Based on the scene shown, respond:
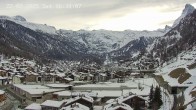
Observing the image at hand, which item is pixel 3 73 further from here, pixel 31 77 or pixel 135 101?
pixel 135 101

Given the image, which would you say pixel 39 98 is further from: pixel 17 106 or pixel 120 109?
pixel 120 109

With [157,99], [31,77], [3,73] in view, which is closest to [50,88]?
[31,77]

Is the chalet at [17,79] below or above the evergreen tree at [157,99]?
below

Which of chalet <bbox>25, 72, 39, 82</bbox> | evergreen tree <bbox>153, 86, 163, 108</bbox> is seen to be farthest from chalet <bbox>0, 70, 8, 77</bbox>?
evergreen tree <bbox>153, 86, 163, 108</bbox>

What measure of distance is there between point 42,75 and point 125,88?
3651 centimetres

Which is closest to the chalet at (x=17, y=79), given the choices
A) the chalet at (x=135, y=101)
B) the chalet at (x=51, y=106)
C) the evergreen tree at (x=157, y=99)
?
the chalet at (x=51, y=106)

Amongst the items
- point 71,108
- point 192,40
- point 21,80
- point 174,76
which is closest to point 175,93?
point 174,76

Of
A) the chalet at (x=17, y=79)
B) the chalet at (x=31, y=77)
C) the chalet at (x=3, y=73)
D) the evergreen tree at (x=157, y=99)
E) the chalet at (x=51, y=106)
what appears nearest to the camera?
the chalet at (x=51, y=106)

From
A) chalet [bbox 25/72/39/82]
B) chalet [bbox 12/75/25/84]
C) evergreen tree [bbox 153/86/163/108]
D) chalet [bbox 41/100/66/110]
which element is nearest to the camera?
chalet [bbox 41/100/66/110]

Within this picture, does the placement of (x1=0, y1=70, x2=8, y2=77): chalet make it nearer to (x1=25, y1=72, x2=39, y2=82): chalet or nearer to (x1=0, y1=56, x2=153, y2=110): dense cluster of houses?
(x1=0, y1=56, x2=153, y2=110): dense cluster of houses

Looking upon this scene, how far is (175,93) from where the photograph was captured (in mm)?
69812

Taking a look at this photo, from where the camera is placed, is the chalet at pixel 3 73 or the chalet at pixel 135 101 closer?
the chalet at pixel 135 101

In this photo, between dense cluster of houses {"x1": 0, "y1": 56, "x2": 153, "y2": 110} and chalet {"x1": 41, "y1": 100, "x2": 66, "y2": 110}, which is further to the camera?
dense cluster of houses {"x1": 0, "y1": 56, "x2": 153, "y2": 110}

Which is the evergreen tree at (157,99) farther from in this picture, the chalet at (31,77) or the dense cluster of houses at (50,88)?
the chalet at (31,77)
